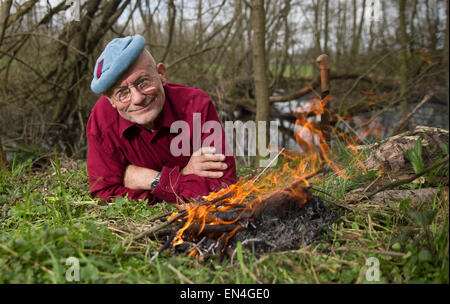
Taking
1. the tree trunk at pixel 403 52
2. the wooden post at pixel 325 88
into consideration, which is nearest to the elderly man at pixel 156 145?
the wooden post at pixel 325 88

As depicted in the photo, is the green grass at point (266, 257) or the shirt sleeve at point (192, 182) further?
the shirt sleeve at point (192, 182)

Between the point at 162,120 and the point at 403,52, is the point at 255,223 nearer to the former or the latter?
the point at 162,120

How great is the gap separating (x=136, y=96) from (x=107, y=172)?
80cm

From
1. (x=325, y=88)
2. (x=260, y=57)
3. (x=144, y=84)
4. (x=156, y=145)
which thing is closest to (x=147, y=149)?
(x=156, y=145)

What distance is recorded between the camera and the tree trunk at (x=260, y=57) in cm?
481

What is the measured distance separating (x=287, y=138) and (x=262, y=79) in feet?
19.7

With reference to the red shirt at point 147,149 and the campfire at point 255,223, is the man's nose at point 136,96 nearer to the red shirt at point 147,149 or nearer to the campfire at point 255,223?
the red shirt at point 147,149

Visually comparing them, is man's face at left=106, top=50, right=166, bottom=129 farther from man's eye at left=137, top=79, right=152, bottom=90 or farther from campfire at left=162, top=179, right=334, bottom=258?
campfire at left=162, top=179, right=334, bottom=258

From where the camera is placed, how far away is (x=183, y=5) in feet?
28.0

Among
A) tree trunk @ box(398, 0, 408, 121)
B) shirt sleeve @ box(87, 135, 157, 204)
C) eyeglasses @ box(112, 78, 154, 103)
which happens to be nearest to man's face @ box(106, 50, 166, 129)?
eyeglasses @ box(112, 78, 154, 103)

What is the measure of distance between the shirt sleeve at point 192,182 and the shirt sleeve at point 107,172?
7.5 inches

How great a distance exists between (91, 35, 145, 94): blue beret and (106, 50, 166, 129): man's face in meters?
0.07
